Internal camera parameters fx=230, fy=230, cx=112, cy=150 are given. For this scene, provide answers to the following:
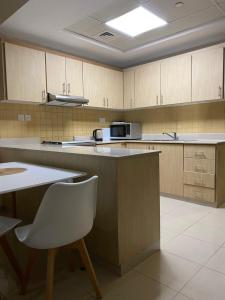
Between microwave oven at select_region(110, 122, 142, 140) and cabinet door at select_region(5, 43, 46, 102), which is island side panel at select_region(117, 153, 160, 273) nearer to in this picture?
cabinet door at select_region(5, 43, 46, 102)

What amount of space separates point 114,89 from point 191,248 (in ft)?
9.87

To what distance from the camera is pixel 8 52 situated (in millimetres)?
2902

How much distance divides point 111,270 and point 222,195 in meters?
2.05

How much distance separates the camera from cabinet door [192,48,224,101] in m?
3.14

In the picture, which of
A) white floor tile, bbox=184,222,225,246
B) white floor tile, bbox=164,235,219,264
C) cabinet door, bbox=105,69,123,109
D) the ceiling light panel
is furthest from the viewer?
cabinet door, bbox=105,69,123,109

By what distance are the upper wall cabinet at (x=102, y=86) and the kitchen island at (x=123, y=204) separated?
2.10 meters

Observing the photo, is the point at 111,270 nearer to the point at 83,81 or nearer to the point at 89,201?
the point at 89,201

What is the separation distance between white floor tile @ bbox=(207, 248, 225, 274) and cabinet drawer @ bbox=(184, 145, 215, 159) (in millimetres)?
1314

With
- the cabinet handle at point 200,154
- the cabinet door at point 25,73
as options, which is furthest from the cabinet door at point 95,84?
the cabinet handle at point 200,154

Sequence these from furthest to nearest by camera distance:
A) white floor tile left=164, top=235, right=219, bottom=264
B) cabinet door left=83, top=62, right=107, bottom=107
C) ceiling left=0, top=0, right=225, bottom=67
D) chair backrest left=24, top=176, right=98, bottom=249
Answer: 1. cabinet door left=83, top=62, right=107, bottom=107
2. ceiling left=0, top=0, right=225, bottom=67
3. white floor tile left=164, top=235, right=219, bottom=264
4. chair backrest left=24, top=176, right=98, bottom=249

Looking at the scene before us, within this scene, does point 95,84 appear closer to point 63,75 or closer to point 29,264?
point 63,75

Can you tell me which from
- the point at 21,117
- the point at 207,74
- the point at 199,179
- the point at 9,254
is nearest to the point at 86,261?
the point at 9,254

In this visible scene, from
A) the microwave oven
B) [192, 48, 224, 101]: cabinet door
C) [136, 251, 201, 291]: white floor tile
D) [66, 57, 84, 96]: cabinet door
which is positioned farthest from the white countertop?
the microwave oven

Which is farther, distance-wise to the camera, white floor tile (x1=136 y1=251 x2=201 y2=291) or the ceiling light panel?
the ceiling light panel
